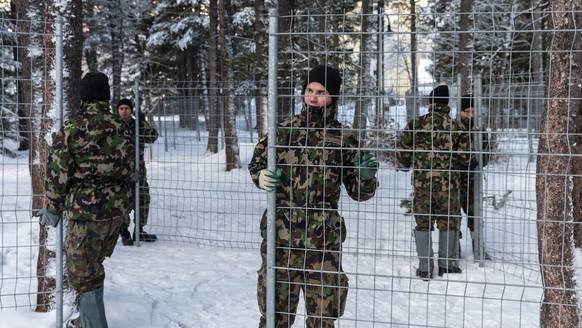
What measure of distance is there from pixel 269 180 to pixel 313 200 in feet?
1.11

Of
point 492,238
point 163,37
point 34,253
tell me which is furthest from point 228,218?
point 163,37

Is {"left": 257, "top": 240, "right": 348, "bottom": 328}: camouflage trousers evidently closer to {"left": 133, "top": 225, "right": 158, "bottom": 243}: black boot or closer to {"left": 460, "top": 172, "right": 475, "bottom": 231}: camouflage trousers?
{"left": 460, "top": 172, "right": 475, "bottom": 231}: camouflage trousers

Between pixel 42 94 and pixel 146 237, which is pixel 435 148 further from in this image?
pixel 146 237

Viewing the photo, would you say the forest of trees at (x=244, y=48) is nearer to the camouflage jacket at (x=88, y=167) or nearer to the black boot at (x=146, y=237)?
the camouflage jacket at (x=88, y=167)

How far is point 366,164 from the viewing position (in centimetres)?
312

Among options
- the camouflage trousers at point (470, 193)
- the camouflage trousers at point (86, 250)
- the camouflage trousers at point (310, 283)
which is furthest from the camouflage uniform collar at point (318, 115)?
the camouflage trousers at point (470, 193)

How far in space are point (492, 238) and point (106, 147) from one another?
591 centimetres

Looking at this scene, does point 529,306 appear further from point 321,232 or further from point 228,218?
point 228,218

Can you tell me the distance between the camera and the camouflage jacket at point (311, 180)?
3.24 m

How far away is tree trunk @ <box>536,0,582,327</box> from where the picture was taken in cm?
339

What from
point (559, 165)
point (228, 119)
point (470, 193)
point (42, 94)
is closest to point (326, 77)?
point (559, 165)

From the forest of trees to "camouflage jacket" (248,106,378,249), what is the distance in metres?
0.34

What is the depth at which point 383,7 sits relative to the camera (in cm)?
2152

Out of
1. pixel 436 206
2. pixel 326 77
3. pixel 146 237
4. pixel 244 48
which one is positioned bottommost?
pixel 146 237
